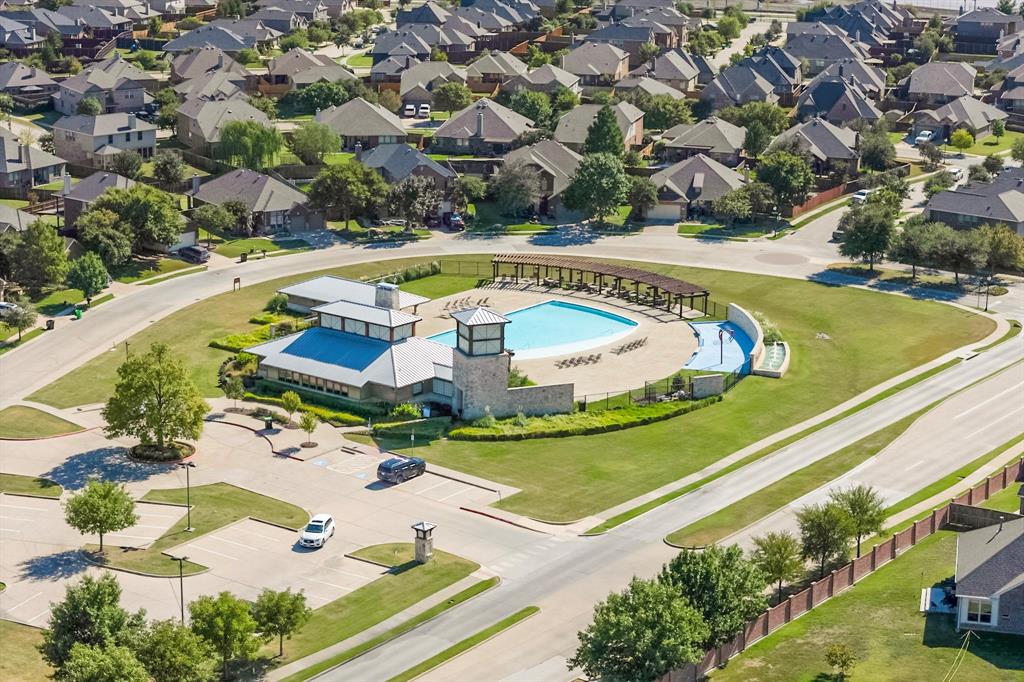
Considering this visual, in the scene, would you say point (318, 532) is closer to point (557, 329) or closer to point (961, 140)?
point (557, 329)

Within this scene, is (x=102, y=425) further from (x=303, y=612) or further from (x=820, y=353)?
(x=820, y=353)

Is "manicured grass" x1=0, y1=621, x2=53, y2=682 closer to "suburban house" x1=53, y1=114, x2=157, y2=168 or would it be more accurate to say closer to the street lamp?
the street lamp

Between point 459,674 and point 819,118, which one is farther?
point 819,118

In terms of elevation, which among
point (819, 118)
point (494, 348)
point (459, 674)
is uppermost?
point (819, 118)

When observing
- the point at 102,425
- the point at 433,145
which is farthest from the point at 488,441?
the point at 433,145

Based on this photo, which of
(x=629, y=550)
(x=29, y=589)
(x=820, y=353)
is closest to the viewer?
(x=29, y=589)

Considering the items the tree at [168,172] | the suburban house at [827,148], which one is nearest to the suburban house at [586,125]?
the suburban house at [827,148]

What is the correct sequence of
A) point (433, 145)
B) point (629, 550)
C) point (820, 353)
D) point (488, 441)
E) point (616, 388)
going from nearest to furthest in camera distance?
point (629, 550) < point (488, 441) < point (616, 388) < point (820, 353) < point (433, 145)

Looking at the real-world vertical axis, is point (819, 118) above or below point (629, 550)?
above
